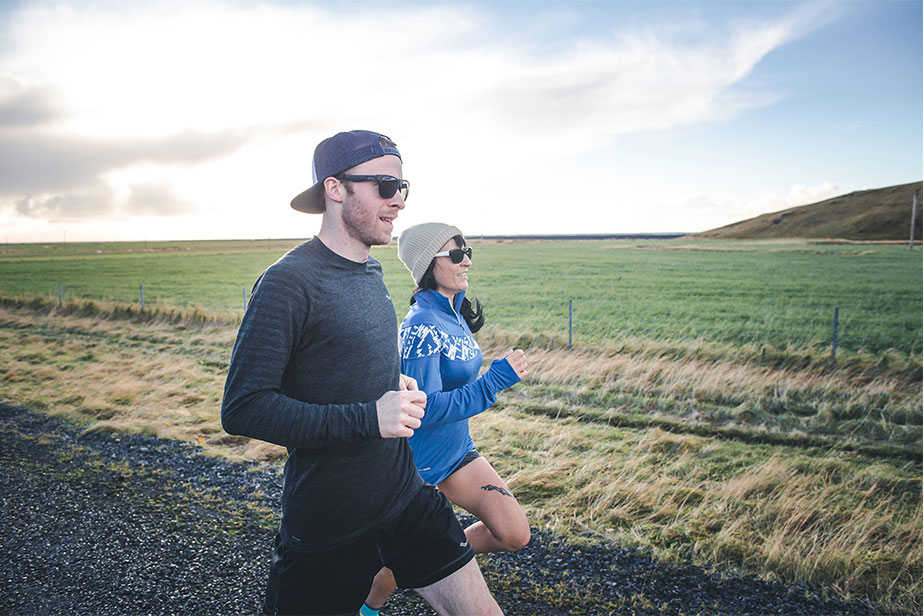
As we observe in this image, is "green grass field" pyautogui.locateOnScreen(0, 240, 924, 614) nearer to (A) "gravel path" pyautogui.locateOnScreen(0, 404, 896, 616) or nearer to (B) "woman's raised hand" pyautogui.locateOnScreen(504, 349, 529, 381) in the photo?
(A) "gravel path" pyautogui.locateOnScreen(0, 404, 896, 616)

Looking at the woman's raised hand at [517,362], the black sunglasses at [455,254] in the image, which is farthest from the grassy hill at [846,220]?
the woman's raised hand at [517,362]

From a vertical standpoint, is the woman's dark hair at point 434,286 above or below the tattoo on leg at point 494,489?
above

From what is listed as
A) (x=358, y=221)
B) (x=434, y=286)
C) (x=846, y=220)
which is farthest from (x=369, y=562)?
(x=846, y=220)

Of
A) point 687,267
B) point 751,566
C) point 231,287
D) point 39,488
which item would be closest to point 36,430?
point 39,488

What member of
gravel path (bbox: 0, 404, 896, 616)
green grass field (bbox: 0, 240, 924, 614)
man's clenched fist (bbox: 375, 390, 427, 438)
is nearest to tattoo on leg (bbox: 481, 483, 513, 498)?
gravel path (bbox: 0, 404, 896, 616)

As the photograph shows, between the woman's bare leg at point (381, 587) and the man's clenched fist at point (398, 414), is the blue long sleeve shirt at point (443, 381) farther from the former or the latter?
the man's clenched fist at point (398, 414)

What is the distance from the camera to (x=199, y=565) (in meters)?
3.39

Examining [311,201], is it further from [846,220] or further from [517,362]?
[846,220]

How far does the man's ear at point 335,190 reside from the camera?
6.09ft

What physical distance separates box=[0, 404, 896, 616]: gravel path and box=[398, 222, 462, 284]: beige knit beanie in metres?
1.87

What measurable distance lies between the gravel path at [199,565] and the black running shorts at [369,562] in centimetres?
122

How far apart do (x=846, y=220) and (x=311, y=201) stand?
5163 inches

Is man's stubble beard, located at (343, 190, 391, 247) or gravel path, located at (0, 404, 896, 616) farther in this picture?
gravel path, located at (0, 404, 896, 616)

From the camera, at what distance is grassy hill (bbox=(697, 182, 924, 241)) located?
98188mm
